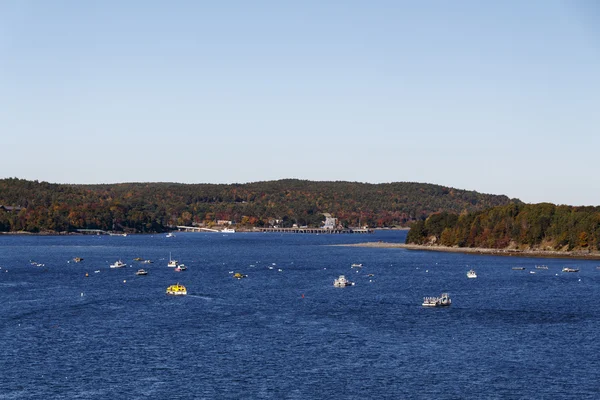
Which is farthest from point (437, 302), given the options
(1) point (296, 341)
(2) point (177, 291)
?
(2) point (177, 291)

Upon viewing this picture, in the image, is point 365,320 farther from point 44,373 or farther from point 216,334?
point 44,373

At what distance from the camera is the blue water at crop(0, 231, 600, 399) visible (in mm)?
67188

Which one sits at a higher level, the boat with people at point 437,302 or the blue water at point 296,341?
the boat with people at point 437,302

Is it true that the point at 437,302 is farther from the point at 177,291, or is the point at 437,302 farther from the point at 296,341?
the point at 177,291

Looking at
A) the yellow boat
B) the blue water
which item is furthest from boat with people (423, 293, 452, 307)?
the yellow boat

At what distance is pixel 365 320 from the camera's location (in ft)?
329

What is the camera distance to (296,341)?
8525cm

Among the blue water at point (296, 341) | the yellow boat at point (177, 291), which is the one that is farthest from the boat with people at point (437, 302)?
the yellow boat at point (177, 291)

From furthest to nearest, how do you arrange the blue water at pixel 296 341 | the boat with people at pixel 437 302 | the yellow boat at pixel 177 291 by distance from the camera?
the yellow boat at pixel 177 291 → the boat with people at pixel 437 302 → the blue water at pixel 296 341

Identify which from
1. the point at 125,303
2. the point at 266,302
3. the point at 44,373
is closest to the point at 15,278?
the point at 125,303

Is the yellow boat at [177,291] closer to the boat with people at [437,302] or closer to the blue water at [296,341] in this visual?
the blue water at [296,341]

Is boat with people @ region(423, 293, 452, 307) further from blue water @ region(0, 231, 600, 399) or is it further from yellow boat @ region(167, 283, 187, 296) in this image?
yellow boat @ region(167, 283, 187, 296)

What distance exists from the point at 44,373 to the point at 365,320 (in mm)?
41677

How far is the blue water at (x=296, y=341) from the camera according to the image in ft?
220
